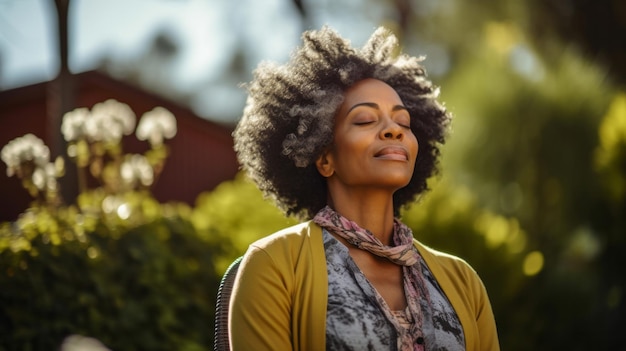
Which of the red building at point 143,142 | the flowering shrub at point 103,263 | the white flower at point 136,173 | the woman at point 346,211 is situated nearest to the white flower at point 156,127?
the flowering shrub at point 103,263

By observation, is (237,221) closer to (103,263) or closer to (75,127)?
(75,127)

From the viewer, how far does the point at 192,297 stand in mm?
5555

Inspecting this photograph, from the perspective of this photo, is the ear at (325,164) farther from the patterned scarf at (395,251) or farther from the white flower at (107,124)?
the white flower at (107,124)

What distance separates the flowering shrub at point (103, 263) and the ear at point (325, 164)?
6.85 feet

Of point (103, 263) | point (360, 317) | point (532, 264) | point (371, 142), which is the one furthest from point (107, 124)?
point (532, 264)

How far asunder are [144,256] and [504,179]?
766 centimetres

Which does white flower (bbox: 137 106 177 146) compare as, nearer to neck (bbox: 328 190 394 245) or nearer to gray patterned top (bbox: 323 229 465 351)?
neck (bbox: 328 190 394 245)

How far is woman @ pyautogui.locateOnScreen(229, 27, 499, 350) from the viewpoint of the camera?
8.93ft

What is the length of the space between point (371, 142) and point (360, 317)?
60cm

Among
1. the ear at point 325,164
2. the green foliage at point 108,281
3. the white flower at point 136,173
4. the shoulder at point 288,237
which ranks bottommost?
the green foliage at point 108,281

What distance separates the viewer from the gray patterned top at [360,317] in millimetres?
2705

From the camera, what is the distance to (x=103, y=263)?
506cm

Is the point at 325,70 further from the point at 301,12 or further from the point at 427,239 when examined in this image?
the point at 301,12

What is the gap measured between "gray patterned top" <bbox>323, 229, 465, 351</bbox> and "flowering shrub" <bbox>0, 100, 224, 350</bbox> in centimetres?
222
